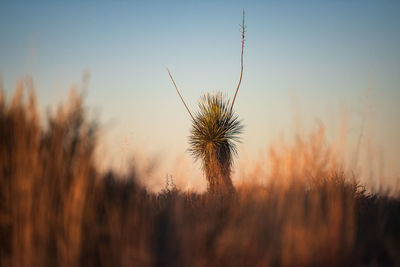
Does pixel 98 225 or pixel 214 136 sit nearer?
pixel 98 225

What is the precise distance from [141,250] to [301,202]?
5.02 feet

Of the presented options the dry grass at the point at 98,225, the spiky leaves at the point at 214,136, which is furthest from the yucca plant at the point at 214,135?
the dry grass at the point at 98,225

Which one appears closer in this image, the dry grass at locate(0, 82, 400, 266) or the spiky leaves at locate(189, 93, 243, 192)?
the dry grass at locate(0, 82, 400, 266)

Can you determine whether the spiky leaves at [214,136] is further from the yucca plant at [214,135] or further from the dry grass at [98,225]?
the dry grass at [98,225]

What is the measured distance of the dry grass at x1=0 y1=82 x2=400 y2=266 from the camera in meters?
2.30

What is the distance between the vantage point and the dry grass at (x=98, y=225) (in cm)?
230

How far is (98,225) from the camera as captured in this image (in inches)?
105

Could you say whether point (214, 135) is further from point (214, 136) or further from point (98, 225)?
point (98, 225)

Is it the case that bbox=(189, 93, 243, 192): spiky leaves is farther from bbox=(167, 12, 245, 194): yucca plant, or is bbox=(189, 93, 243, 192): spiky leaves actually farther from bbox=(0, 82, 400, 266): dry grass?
bbox=(0, 82, 400, 266): dry grass

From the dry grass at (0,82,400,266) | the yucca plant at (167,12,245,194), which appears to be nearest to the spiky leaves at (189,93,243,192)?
the yucca plant at (167,12,245,194)

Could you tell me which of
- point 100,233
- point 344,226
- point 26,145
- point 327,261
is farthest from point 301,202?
point 26,145

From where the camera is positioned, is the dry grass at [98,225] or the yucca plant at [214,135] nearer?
the dry grass at [98,225]

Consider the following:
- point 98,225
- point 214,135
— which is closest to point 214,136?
point 214,135

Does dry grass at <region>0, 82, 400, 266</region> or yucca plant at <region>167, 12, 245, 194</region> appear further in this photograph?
yucca plant at <region>167, 12, 245, 194</region>
